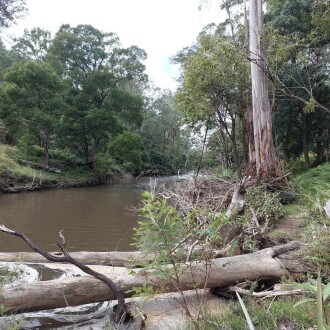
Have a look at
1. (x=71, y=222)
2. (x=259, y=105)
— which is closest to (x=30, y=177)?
(x=71, y=222)

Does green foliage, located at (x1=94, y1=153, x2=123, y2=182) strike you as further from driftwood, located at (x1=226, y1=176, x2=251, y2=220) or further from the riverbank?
driftwood, located at (x1=226, y1=176, x2=251, y2=220)

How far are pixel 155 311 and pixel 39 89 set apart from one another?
850 inches

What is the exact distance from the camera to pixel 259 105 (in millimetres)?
9156

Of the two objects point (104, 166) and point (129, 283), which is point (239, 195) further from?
point (104, 166)

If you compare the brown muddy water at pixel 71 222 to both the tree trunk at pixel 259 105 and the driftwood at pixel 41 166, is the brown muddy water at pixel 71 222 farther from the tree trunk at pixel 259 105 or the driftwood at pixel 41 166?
the driftwood at pixel 41 166

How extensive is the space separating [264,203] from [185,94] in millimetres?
6011

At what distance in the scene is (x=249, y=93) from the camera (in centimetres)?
1176

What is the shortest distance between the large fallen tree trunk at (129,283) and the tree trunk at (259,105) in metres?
5.00

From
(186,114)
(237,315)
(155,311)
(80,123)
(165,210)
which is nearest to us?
(165,210)

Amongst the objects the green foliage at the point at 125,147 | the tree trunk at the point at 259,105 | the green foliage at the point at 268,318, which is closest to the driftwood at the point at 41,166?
the green foliage at the point at 125,147

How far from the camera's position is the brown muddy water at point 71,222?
7.43m

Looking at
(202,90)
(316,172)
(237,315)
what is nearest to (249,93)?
(202,90)

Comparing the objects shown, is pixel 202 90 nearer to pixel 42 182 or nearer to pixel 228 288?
pixel 228 288

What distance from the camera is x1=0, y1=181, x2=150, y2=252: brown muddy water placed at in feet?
24.4
